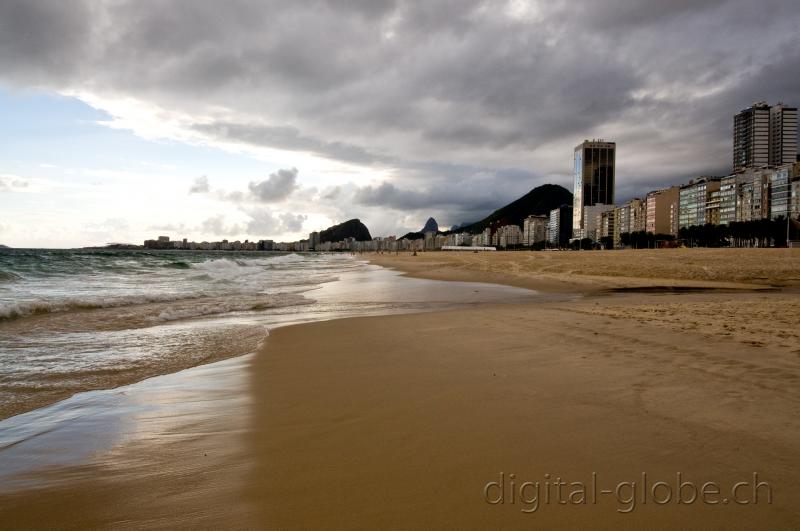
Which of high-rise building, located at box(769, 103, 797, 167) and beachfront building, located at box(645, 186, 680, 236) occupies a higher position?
high-rise building, located at box(769, 103, 797, 167)

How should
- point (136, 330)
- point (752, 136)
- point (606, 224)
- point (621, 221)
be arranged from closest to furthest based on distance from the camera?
1. point (136, 330)
2. point (752, 136)
3. point (621, 221)
4. point (606, 224)

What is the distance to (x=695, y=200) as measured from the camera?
128875mm

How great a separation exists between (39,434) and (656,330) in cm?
862

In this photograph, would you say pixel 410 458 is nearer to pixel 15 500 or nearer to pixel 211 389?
pixel 15 500

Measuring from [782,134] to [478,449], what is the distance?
689 feet

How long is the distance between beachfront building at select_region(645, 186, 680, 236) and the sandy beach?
15676 cm

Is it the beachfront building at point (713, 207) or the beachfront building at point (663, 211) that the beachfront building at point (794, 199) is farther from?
the beachfront building at point (663, 211)

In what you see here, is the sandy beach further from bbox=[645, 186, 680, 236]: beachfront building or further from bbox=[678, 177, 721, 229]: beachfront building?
bbox=[645, 186, 680, 236]: beachfront building

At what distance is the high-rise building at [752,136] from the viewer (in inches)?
6280

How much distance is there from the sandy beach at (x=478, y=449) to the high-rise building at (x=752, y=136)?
196495 mm

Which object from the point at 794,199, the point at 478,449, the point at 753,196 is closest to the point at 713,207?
the point at 753,196

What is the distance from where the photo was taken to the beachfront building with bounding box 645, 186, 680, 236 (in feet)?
462

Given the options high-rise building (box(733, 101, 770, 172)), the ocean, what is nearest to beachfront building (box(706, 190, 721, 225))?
high-rise building (box(733, 101, 770, 172))

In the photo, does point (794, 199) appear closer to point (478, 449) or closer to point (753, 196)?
point (753, 196)
